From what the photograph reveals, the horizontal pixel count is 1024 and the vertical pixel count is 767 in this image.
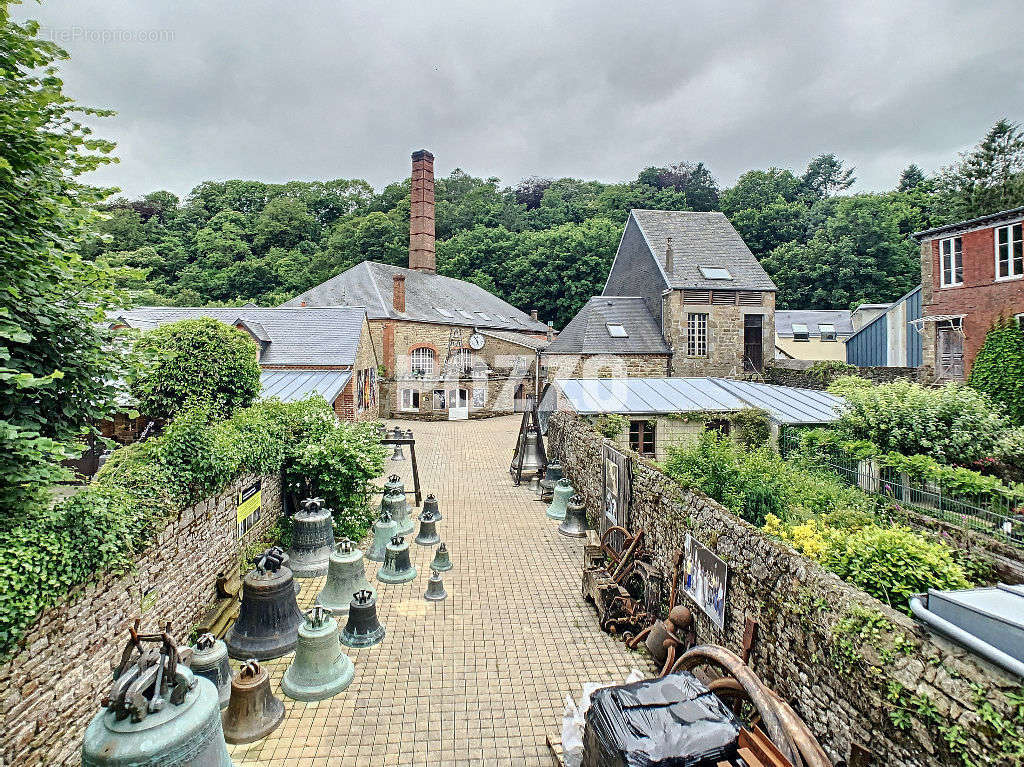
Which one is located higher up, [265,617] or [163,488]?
[163,488]

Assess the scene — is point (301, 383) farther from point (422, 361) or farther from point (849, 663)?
point (849, 663)

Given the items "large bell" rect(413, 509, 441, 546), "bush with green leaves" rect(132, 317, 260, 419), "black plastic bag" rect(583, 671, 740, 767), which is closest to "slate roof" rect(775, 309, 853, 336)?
"large bell" rect(413, 509, 441, 546)

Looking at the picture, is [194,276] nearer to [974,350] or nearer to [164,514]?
[164,514]

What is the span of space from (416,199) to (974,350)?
35455mm

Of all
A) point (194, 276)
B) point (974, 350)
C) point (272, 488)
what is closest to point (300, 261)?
point (194, 276)

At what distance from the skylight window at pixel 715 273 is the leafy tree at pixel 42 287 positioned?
27428 millimetres

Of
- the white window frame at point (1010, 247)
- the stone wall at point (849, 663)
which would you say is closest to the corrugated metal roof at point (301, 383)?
the stone wall at point (849, 663)

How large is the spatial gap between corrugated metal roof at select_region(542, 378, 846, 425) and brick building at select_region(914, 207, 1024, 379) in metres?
5.95

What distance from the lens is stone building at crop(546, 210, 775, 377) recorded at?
90.6 ft

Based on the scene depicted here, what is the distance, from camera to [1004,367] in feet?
56.2

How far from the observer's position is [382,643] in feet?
23.8

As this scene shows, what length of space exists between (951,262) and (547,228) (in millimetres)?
50381

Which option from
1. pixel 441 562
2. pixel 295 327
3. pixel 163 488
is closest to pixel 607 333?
pixel 295 327

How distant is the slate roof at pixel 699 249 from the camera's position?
28.0 metres
